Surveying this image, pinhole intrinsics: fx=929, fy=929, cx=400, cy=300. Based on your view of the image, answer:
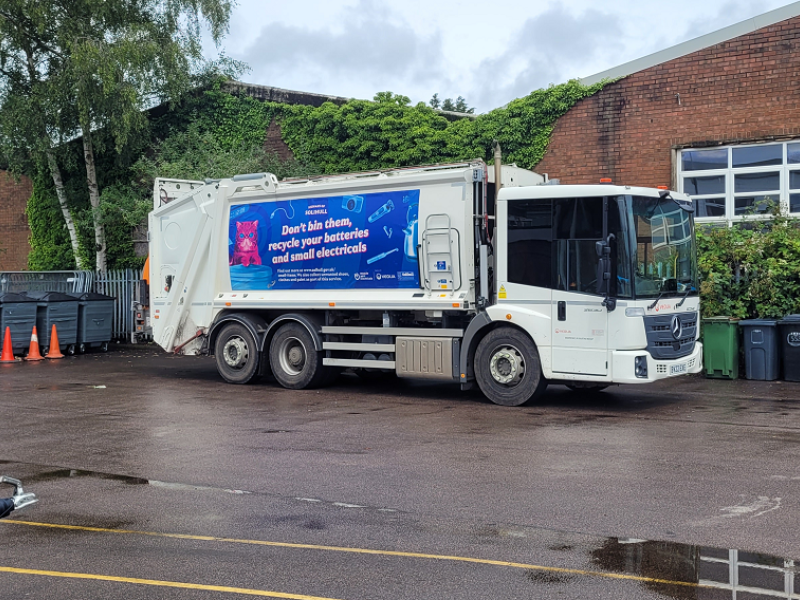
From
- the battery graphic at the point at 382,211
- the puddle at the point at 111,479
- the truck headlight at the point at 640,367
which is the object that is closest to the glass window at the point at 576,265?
the truck headlight at the point at 640,367

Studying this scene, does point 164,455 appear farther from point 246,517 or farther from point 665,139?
point 665,139

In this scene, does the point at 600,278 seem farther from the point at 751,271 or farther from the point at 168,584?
the point at 168,584

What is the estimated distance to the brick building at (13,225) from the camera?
26.9 meters

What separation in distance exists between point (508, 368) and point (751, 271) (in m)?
5.47

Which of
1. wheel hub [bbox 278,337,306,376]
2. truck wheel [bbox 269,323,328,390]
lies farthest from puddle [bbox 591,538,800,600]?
wheel hub [bbox 278,337,306,376]

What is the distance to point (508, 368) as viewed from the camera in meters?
11.7

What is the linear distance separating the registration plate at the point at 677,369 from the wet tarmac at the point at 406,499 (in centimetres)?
47

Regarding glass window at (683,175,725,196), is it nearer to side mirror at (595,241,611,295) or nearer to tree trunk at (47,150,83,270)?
side mirror at (595,241,611,295)

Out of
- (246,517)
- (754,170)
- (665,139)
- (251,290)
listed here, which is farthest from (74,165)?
(246,517)

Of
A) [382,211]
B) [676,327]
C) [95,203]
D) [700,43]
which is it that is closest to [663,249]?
[676,327]

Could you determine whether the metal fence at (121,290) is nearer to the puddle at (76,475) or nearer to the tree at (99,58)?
the tree at (99,58)

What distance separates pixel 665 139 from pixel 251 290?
8.90 metres

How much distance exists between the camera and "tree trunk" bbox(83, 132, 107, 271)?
75.6ft

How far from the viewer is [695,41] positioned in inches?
699
